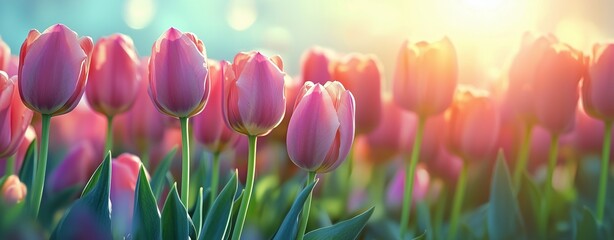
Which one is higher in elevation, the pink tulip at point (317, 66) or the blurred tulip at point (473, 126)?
the pink tulip at point (317, 66)

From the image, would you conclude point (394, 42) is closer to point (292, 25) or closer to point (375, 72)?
point (292, 25)

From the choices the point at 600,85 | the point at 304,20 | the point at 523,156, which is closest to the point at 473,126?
the point at 523,156

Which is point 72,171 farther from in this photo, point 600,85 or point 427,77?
point 600,85

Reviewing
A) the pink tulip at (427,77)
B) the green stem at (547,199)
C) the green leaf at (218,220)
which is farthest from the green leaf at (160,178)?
the green stem at (547,199)

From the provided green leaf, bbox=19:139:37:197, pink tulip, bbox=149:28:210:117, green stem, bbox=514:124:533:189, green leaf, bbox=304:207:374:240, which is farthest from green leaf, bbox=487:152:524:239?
green leaf, bbox=19:139:37:197

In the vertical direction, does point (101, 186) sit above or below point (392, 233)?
above

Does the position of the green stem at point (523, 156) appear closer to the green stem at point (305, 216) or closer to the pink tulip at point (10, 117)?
the green stem at point (305, 216)

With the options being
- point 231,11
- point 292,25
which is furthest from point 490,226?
point 292,25
